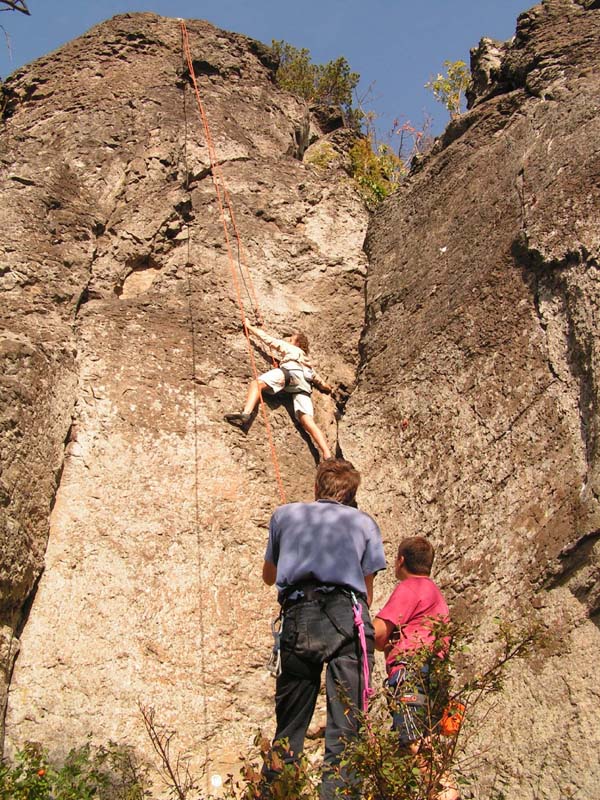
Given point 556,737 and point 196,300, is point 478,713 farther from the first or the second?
point 196,300

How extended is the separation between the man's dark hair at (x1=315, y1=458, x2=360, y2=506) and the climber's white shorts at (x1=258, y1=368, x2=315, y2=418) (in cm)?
264

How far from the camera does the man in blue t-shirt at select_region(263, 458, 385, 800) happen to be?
3988 millimetres

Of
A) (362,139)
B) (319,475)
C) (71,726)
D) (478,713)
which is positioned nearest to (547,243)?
(319,475)

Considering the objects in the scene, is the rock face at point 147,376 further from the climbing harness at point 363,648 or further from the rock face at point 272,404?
the climbing harness at point 363,648

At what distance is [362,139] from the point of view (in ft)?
40.8

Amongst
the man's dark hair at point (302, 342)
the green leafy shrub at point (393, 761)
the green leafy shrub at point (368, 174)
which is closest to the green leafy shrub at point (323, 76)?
the green leafy shrub at point (368, 174)

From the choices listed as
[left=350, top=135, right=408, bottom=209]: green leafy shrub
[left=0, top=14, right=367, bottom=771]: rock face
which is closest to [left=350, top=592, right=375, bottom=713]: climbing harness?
[left=0, top=14, right=367, bottom=771]: rock face

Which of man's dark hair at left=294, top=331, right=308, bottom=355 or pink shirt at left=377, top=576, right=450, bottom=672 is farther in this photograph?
man's dark hair at left=294, top=331, right=308, bottom=355

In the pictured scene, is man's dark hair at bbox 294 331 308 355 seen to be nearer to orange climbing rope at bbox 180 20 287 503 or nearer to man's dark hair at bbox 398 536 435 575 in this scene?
orange climbing rope at bbox 180 20 287 503

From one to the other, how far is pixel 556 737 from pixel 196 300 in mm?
4947

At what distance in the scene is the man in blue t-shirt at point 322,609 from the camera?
13.1ft

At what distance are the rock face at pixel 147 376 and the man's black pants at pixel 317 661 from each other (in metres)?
1.47

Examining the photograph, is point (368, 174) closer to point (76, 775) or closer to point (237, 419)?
point (237, 419)

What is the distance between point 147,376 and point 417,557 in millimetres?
3284
